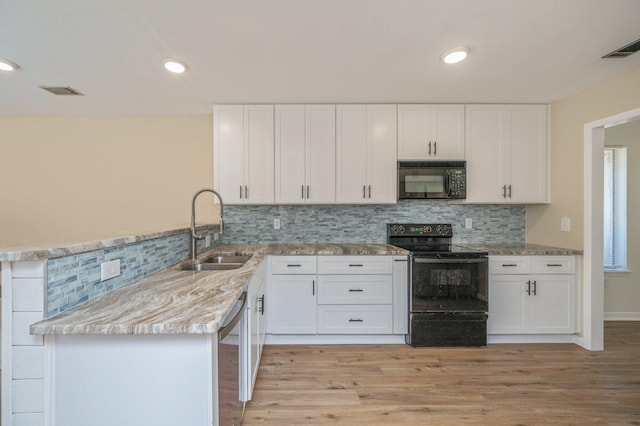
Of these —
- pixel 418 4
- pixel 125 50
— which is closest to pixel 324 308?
pixel 418 4

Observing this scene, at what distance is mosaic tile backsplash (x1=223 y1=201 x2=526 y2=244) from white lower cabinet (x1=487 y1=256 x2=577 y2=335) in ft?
1.98

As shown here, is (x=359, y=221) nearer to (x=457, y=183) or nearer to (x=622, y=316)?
(x=457, y=183)

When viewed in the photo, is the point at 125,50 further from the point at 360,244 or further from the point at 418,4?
the point at 360,244

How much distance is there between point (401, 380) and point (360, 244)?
1.40 metres

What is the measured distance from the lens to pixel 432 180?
117 inches

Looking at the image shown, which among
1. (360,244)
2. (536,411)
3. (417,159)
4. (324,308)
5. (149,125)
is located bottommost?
(536,411)

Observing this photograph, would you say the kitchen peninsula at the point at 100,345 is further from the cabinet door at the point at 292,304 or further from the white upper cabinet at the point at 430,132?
the white upper cabinet at the point at 430,132

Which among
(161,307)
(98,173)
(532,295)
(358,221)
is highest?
(98,173)

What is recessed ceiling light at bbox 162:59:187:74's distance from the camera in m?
2.10

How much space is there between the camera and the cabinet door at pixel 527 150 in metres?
2.99

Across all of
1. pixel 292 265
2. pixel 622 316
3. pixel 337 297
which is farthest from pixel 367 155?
pixel 622 316

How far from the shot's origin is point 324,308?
270cm

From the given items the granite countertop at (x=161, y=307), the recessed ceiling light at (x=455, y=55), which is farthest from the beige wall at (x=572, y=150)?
the granite countertop at (x=161, y=307)

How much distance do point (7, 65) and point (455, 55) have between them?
3245mm
